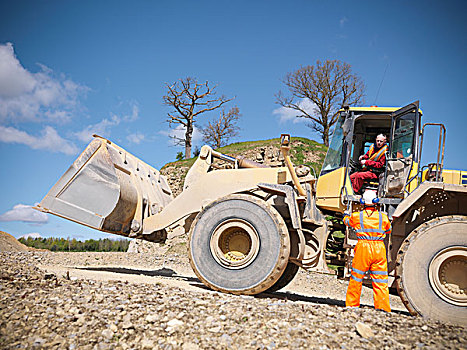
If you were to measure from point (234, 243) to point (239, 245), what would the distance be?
0.28 feet

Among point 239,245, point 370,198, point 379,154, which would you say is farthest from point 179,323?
point 379,154

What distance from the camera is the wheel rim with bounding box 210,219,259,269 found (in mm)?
5660

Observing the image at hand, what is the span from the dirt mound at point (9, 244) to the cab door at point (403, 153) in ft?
41.3

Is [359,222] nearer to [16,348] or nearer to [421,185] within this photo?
[421,185]

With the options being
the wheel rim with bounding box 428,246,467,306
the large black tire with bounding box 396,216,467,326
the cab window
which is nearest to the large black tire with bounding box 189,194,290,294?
the large black tire with bounding box 396,216,467,326

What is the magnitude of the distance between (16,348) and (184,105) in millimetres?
29619

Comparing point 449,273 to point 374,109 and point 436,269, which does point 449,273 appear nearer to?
point 436,269

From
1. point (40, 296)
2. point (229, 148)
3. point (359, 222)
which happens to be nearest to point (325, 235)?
point (359, 222)

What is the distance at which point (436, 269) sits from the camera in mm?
5020

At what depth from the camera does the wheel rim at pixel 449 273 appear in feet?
16.2

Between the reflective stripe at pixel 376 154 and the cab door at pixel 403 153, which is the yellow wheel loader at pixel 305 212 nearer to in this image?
the cab door at pixel 403 153

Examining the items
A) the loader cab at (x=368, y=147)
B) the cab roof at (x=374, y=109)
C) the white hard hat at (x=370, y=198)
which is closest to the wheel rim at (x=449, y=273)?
the loader cab at (x=368, y=147)

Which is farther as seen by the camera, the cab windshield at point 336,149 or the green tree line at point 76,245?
the green tree line at point 76,245

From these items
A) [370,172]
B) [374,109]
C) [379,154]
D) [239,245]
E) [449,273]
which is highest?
[374,109]
